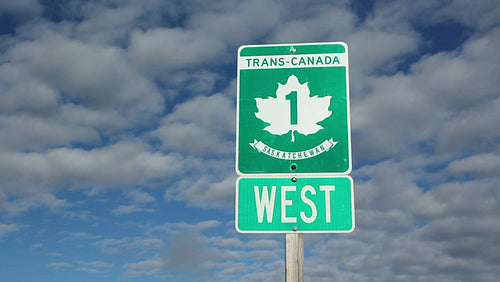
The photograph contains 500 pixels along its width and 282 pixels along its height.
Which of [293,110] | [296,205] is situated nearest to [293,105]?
[293,110]

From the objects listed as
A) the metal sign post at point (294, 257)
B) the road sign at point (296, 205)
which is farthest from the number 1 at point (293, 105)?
the metal sign post at point (294, 257)

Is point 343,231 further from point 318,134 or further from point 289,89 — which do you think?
point 289,89

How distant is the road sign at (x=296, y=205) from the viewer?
5.73 meters

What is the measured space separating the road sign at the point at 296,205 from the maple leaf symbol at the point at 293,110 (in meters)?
0.57

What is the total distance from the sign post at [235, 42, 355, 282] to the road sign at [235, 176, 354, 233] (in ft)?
0.03

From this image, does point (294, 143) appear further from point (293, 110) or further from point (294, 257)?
point (294, 257)

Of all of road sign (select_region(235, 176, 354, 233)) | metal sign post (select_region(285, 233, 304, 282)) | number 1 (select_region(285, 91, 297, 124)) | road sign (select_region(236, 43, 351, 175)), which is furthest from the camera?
number 1 (select_region(285, 91, 297, 124))

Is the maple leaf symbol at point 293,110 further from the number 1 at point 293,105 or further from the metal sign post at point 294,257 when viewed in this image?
the metal sign post at point 294,257

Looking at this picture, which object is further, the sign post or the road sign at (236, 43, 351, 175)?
the road sign at (236, 43, 351, 175)

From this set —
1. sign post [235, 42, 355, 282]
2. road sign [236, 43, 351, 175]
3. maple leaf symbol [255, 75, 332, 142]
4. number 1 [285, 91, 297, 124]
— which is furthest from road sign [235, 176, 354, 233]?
number 1 [285, 91, 297, 124]

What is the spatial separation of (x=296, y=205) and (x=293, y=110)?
3.55 ft

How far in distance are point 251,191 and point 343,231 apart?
1.08 m

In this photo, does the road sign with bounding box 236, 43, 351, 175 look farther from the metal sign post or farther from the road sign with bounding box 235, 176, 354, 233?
the metal sign post

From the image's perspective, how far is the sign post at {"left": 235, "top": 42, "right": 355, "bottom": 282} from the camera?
5.75 metres
